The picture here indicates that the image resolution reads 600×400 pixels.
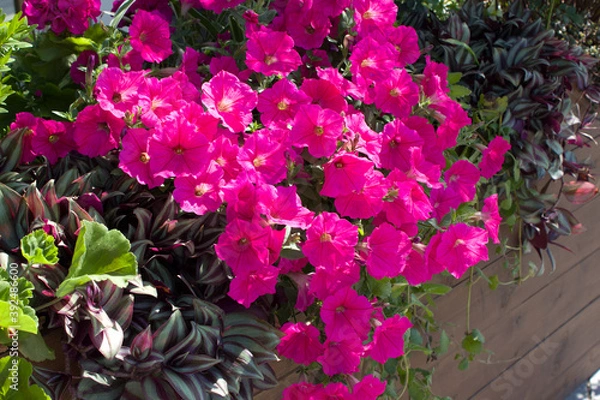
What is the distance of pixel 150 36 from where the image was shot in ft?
4.10

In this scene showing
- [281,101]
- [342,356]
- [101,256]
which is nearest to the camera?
[101,256]

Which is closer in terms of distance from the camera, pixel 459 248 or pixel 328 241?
pixel 328 241

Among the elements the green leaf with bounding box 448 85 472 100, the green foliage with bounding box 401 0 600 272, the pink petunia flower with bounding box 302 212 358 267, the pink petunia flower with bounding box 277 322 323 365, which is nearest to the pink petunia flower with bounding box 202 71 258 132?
the pink petunia flower with bounding box 302 212 358 267

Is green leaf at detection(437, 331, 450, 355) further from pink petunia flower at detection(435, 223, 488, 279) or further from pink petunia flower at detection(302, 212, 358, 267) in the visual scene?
pink petunia flower at detection(302, 212, 358, 267)

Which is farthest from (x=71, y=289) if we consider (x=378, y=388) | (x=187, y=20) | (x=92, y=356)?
(x=187, y=20)

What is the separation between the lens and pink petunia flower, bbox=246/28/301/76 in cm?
121

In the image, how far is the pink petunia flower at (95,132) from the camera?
1.07 metres

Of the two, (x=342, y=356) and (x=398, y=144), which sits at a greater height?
(x=398, y=144)

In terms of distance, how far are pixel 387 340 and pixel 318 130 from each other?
1.16 ft

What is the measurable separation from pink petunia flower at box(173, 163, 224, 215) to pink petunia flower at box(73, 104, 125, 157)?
151 millimetres

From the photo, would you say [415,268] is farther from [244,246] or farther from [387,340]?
[244,246]

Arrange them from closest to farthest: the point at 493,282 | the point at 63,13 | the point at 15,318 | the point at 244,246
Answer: the point at 15,318 → the point at 244,246 → the point at 63,13 → the point at 493,282

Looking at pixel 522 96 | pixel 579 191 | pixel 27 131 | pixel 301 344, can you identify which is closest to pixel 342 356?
pixel 301 344

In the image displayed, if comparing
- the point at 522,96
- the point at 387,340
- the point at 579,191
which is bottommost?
the point at 579,191
